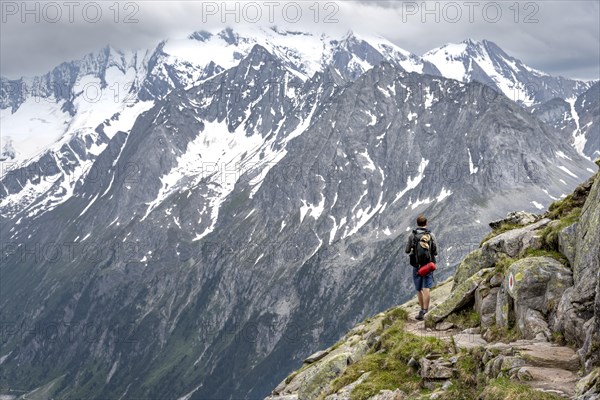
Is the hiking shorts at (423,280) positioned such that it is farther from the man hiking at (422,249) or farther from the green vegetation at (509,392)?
the green vegetation at (509,392)

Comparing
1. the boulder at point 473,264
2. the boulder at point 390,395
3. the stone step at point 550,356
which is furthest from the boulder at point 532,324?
the boulder at point 473,264

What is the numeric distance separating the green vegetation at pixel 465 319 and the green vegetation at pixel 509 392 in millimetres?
7935

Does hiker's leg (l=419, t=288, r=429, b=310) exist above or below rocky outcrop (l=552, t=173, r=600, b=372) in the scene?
below

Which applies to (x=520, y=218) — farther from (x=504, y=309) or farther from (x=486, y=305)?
(x=504, y=309)

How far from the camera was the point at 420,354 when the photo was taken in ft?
69.8

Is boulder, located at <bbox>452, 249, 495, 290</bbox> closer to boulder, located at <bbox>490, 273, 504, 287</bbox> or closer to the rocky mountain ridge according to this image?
the rocky mountain ridge

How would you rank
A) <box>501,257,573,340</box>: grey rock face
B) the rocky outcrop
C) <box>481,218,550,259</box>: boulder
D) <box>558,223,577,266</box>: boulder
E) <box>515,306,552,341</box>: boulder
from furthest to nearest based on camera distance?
<box>481,218,550,259</box>: boulder
<box>558,223,577,266</box>: boulder
<box>501,257,573,340</box>: grey rock face
<box>515,306,552,341</box>: boulder
the rocky outcrop

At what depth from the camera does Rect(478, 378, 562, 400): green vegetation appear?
1512 centimetres

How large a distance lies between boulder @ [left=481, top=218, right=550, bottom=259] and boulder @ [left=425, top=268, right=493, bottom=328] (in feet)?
5.65

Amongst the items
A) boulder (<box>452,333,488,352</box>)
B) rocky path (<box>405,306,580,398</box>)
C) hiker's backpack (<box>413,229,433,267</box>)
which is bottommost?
boulder (<box>452,333,488,352</box>)

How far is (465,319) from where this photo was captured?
2525cm

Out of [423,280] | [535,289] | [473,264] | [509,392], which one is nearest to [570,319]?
[535,289]

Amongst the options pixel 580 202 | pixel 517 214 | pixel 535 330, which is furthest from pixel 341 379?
pixel 517 214

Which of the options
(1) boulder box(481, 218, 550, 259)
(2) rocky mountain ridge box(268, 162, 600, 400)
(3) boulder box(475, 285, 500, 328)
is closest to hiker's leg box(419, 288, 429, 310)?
(2) rocky mountain ridge box(268, 162, 600, 400)
